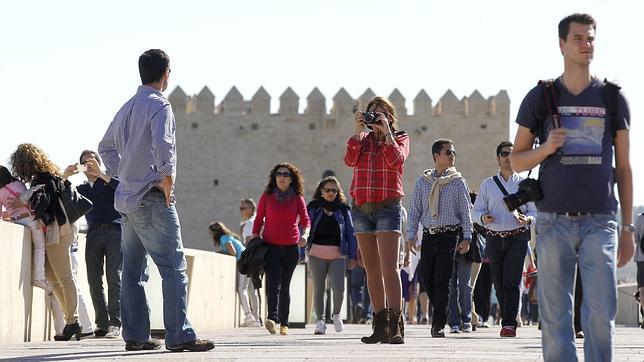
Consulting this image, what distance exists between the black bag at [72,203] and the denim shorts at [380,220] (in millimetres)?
1870

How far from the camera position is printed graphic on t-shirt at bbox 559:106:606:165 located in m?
4.71

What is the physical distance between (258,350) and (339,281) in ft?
14.7

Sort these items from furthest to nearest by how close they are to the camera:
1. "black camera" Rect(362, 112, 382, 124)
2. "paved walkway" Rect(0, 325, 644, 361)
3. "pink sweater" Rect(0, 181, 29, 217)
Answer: "pink sweater" Rect(0, 181, 29, 217), "black camera" Rect(362, 112, 382, 124), "paved walkway" Rect(0, 325, 644, 361)

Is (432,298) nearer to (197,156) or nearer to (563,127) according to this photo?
(563,127)

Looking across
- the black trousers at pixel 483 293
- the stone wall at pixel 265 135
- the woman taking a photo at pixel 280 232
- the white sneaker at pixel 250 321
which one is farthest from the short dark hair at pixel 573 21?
the stone wall at pixel 265 135

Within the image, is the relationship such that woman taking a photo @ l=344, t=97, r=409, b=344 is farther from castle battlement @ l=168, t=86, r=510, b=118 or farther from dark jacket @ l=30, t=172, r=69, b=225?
castle battlement @ l=168, t=86, r=510, b=118

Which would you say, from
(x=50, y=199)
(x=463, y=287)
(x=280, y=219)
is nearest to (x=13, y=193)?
(x=50, y=199)

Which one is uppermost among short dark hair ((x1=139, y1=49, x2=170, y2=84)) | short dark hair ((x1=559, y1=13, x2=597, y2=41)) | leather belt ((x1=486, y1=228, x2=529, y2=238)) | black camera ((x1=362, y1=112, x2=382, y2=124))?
short dark hair ((x1=139, y1=49, x2=170, y2=84))

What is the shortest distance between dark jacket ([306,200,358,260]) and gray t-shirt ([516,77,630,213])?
655cm

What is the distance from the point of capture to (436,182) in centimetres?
990

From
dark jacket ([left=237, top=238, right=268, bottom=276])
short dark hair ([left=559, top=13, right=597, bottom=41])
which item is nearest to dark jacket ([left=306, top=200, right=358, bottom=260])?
dark jacket ([left=237, top=238, right=268, bottom=276])

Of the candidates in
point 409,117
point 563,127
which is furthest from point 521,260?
point 409,117

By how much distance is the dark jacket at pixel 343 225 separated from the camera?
11328 millimetres

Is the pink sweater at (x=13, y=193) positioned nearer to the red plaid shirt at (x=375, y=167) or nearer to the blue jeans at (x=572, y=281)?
the red plaid shirt at (x=375, y=167)
